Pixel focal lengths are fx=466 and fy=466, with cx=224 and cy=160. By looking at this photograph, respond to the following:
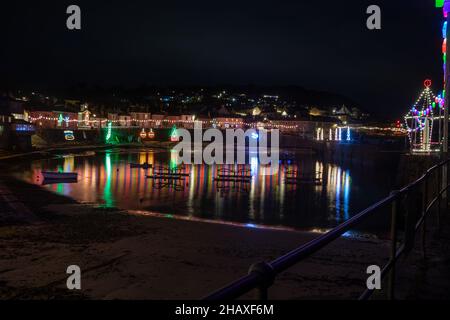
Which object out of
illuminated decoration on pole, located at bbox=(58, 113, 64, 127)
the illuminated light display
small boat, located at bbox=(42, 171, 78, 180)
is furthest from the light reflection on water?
illuminated decoration on pole, located at bbox=(58, 113, 64, 127)

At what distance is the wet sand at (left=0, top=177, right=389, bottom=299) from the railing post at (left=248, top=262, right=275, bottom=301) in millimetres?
6638

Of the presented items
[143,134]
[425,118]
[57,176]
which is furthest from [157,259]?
[143,134]

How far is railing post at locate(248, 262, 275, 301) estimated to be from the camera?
2.02m

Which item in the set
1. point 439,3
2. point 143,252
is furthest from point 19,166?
point 439,3

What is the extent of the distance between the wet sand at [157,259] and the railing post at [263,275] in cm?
664

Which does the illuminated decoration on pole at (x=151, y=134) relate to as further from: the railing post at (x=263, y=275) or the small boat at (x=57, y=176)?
the railing post at (x=263, y=275)

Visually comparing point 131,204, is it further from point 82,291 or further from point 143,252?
point 82,291

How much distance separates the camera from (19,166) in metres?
45.9

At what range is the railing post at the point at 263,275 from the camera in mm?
2021

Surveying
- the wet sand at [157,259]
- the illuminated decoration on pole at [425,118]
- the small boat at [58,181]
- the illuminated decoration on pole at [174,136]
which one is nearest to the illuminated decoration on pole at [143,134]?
the illuminated decoration on pole at [174,136]

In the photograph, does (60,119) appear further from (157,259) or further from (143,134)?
(157,259)

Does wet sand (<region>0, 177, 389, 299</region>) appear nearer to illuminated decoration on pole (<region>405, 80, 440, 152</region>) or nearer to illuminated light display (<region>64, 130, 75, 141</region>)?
illuminated decoration on pole (<region>405, 80, 440, 152</region>)
